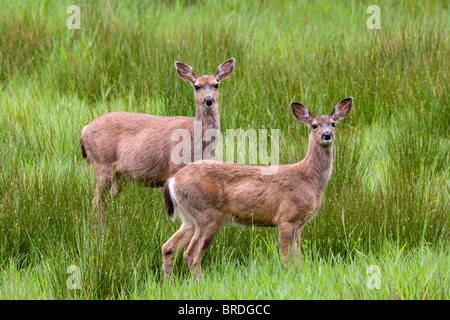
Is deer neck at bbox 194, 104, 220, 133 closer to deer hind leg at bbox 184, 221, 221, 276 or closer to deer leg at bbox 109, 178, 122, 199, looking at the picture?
deer leg at bbox 109, 178, 122, 199

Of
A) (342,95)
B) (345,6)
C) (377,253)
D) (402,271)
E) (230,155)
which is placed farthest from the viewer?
(345,6)

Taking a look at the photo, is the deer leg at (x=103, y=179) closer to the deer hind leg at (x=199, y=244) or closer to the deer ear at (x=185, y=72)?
the deer ear at (x=185, y=72)

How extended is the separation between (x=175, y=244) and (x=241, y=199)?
23.1 inches

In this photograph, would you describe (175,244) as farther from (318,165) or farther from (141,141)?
(141,141)

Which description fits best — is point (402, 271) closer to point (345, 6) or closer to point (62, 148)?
point (62, 148)

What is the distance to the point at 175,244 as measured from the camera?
5.36 metres

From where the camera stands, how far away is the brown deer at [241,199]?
17.4 feet

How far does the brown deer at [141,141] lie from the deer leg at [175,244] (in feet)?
3.35

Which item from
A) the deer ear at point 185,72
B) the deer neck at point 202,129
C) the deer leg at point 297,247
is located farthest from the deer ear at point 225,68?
the deer leg at point 297,247

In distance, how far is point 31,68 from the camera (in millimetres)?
9273

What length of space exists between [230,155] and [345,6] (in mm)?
5883

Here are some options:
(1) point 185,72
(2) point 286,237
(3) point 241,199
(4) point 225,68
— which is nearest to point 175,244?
(3) point 241,199

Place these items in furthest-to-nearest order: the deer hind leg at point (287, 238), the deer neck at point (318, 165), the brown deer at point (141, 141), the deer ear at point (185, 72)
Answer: the deer ear at point (185, 72), the brown deer at point (141, 141), the deer neck at point (318, 165), the deer hind leg at point (287, 238)
